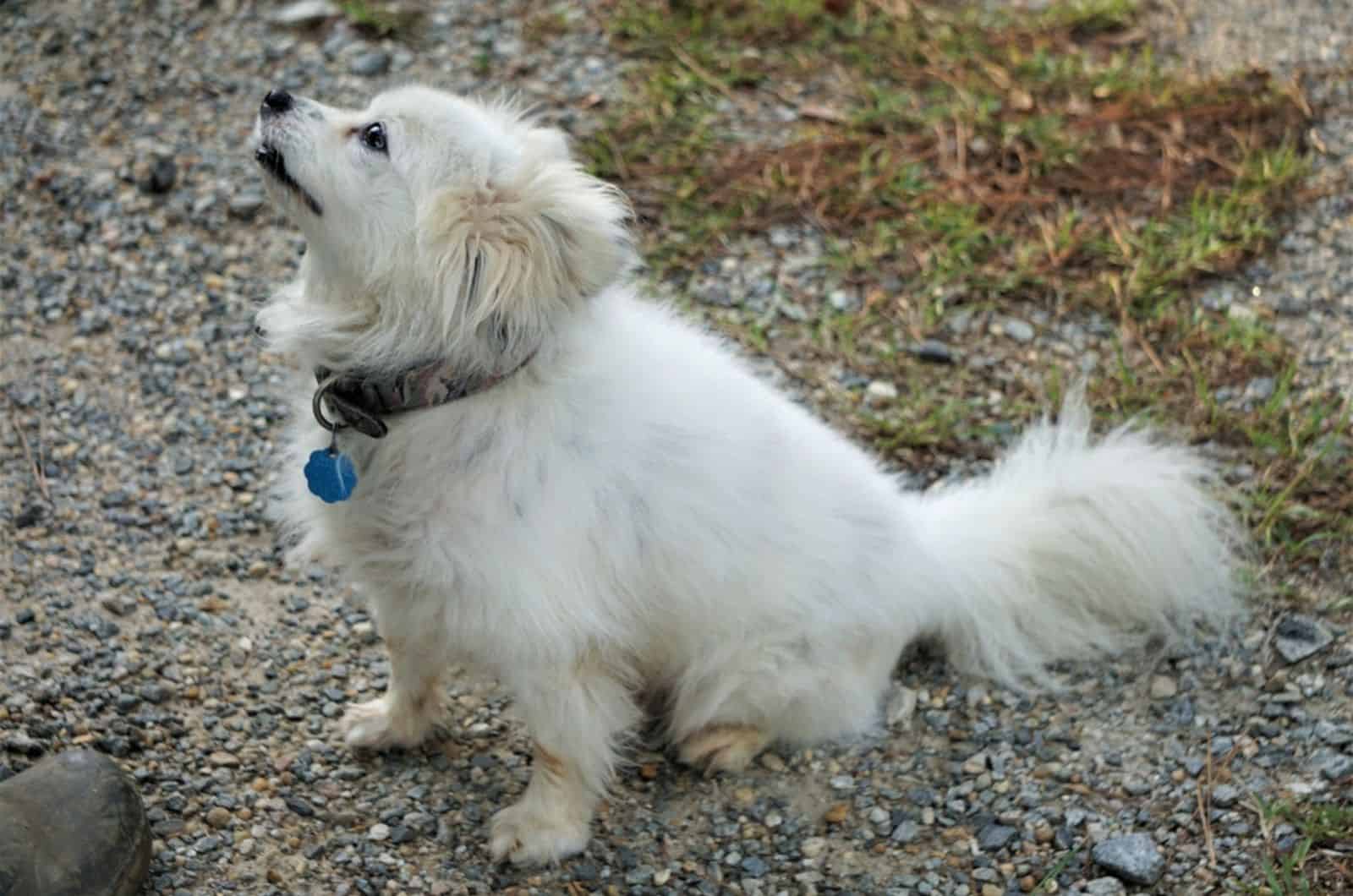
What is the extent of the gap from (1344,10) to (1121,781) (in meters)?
3.62

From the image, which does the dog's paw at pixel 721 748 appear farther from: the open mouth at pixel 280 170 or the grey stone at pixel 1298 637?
the open mouth at pixel 280 170

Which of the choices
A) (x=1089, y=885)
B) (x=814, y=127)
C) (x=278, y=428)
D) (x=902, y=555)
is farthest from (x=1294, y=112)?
(x=278, y=428)

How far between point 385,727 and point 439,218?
3.94 feet

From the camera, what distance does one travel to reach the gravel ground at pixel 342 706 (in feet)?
9.88

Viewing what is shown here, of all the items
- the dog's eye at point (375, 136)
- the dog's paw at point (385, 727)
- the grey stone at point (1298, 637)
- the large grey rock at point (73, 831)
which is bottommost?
the dog's paw at point (385, 727)

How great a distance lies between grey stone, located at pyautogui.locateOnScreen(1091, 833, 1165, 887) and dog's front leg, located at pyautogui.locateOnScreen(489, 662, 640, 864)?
99cm

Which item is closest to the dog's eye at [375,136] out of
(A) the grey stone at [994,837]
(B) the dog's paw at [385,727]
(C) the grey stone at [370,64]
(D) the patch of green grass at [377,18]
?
(B) the dog's paw at [385,727]

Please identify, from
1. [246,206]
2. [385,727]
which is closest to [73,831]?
[385,727]

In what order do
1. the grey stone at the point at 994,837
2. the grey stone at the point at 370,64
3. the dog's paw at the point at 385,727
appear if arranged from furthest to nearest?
1. the grey stone at the point at 370,64
2. the dog's paw at the point at 385,727
3. the grey stone at the point at 994,837

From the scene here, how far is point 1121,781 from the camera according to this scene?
3.21 meters

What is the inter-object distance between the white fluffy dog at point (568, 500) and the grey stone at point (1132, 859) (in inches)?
20.6

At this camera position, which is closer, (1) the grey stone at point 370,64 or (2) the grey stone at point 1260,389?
(2) the grey stone at point 1260,389

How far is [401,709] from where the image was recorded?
10.5 feet

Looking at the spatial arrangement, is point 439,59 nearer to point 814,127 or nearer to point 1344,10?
point 814,127
